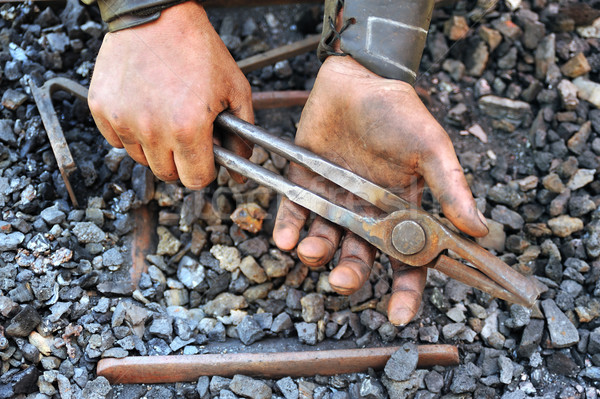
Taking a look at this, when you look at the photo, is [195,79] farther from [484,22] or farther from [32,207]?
[484,22]

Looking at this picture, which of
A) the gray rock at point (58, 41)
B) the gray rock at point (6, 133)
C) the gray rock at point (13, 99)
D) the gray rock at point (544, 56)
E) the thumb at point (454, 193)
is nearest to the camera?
the thumb at point (454, 193)

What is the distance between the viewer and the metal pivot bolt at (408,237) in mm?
1842

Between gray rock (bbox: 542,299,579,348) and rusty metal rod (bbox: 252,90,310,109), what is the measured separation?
145cm

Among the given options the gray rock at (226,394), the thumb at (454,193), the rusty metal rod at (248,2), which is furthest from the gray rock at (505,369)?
the rusty metal rod at (248,2)

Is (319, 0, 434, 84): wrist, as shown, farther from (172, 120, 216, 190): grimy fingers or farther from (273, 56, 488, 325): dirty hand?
(172, 120, 216, 190): grimy fingers

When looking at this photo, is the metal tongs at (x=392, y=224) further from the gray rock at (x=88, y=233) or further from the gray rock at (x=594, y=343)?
the gray rock at (x=88, y=233)

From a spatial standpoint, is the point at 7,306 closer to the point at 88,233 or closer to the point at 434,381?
the point at 88,233

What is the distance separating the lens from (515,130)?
2891 mm

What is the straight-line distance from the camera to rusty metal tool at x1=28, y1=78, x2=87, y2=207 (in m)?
2.34

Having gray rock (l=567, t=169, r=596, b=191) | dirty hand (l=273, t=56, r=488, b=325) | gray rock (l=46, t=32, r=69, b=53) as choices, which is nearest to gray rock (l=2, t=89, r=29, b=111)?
gray rock (l=46, t=32, r=69, b=53)

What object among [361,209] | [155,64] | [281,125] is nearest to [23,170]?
[155,64]

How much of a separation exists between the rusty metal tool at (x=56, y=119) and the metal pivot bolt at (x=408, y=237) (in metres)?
1.33

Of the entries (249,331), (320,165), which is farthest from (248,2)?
(249,331)

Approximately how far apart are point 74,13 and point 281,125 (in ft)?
3.83
